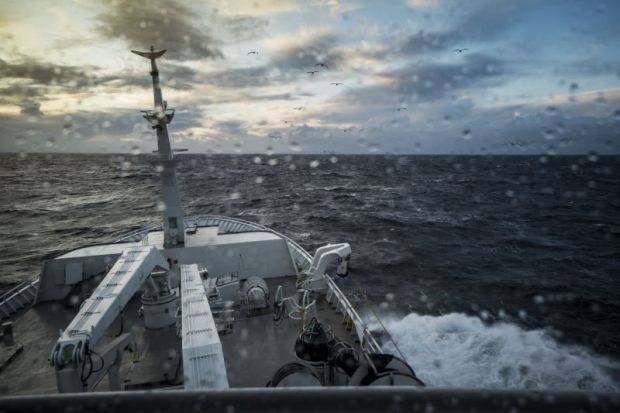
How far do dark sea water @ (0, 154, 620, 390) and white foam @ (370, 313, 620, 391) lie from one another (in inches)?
2.5

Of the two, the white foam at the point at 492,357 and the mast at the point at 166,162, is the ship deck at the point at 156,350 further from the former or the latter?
the white foam at the point at 492,357

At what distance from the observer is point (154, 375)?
10602 millimetres

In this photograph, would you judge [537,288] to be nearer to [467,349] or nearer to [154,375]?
[467,349]

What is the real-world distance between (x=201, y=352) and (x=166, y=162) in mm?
12579

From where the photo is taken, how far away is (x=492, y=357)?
16734mm

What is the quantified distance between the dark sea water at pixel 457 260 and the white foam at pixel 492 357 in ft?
0.21

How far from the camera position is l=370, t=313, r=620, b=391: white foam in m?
15.1

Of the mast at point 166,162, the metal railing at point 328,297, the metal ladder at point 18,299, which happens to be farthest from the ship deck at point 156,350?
the mast at point 166,162

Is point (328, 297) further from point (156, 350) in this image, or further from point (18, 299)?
point (18, 299)

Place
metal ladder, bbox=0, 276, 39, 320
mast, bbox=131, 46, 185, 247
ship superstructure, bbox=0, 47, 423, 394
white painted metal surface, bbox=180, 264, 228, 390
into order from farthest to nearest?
1. mast, bbox=131, 46, 185, 247
2. metal ladder, bbox=0, 276, 39, 320
3. ship superstructure, bbox=0, 47, 423, 394
4. white painted metal surface, bbox=180, 264, 228, 390

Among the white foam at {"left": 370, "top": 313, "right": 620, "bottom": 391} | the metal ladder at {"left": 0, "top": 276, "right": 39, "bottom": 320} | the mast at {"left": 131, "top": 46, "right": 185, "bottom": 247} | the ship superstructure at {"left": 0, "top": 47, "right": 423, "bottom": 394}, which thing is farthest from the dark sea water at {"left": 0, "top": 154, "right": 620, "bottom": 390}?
the metal ladder at {"left": 0, "top": 276, "right": 39, "bottom": 320}

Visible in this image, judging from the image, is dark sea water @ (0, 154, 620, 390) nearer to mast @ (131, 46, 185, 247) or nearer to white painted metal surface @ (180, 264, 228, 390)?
mast @ (131, 46, 185, 247)

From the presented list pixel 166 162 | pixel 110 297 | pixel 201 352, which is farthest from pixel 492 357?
pixel 166 162

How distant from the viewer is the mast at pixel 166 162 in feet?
55.1
